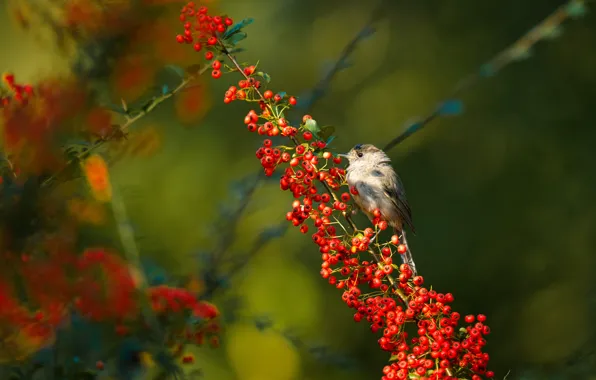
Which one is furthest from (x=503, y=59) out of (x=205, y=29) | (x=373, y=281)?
(x=205, y=29)

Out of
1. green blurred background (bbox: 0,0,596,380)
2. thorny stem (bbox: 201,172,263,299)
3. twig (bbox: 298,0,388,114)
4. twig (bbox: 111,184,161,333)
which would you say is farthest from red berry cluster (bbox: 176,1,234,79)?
green blurred background (bbox: 0,0,596,380)

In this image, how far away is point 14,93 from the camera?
2.33 meters

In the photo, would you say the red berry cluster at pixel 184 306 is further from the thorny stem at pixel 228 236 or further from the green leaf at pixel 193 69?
the green leaf at pixel 193 69

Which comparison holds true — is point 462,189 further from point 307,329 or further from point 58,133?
point 58,133

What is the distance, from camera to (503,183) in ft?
29.4

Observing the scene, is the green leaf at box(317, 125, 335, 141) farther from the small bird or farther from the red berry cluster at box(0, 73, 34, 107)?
the small bird

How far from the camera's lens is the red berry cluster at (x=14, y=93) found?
7.04ft

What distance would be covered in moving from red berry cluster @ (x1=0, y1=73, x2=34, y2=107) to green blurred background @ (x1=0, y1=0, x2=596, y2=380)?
4.25m

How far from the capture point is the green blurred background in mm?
7062

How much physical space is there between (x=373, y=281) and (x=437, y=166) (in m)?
6.27

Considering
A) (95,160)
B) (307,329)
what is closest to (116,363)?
(95,160)

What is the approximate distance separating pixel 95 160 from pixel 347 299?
78 cm

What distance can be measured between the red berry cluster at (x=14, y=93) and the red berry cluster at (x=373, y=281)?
1.81 feet

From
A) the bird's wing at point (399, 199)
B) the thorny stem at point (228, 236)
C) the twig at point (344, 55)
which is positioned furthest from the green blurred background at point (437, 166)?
the twig at point (344, 55)
